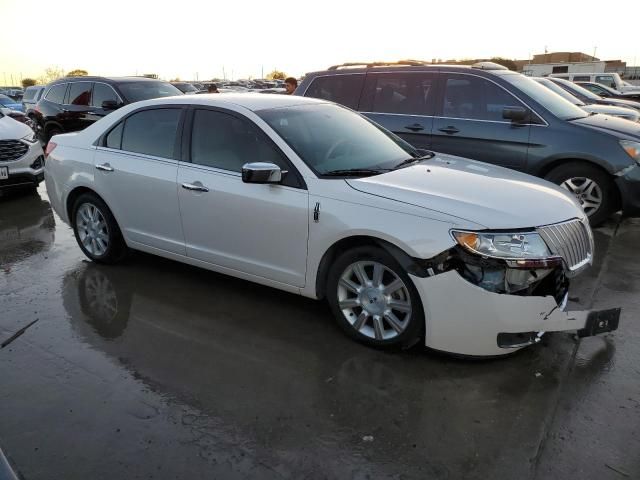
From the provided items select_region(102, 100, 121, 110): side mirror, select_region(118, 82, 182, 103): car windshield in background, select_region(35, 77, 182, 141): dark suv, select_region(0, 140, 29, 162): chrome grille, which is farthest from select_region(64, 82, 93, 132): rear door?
select_region(0, 140, 29, 162): chrome grille

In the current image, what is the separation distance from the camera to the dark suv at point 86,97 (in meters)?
10.6

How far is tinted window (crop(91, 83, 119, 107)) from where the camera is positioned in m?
10.6

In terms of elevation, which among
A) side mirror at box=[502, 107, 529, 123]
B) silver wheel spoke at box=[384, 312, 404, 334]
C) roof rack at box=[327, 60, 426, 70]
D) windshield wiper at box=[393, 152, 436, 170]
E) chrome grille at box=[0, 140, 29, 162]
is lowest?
silver wheel spoke at box=[384, 312, 404, 334]

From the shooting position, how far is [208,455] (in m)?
2.70

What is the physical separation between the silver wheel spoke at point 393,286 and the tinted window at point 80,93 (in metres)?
9.53

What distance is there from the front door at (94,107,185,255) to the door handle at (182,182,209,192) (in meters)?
0.13

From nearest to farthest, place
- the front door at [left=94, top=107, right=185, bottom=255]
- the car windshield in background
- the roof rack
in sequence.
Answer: the front door at [left=94, top=107, right=185, bottom=255]
the roof rack
the car windshield in background

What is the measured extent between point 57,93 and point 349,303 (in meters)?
10.5

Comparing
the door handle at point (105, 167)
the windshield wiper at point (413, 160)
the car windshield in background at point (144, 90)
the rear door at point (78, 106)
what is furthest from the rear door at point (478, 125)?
the rear door at point (78, 106)

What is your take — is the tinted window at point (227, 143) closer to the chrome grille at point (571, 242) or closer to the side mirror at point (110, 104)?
the chrome grille at point (571, 242)

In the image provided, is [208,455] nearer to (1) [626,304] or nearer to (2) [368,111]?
(1) [626,304]

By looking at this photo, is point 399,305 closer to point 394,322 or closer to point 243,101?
point 394,322

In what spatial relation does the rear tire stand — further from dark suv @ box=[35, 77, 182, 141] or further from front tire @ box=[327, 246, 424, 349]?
dark suv @ box=[35, 77, 182, 141]

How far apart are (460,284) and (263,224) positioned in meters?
1.49
